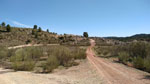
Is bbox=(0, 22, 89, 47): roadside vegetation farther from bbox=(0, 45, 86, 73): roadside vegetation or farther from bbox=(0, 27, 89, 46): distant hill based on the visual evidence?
bbox=(0, 45, 86, 73): roadside vegetation

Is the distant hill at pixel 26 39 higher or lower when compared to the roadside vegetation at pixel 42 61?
higher

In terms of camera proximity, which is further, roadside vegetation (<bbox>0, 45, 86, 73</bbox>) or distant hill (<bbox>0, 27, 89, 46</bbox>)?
distant hill (<bbox>0, 27, 89, 46</bbox>)

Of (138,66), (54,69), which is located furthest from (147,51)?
(54,69)

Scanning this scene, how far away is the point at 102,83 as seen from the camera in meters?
9.12

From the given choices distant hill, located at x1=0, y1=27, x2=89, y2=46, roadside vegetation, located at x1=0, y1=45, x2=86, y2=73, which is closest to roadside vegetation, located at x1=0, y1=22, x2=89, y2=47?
distant hill, located at x1=0, y1=27, x2=89, y2=46

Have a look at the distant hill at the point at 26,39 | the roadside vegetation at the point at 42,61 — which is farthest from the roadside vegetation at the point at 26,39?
the roadside vegetation at the point at 42,61

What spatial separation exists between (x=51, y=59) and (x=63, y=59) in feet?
9.64

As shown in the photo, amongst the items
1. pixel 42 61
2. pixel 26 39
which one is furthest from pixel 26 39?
pixel 42 61

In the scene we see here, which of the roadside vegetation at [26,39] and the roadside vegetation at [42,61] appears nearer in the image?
the roadside vegetation at [42,61]

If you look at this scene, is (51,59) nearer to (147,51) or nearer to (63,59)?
(63,59)

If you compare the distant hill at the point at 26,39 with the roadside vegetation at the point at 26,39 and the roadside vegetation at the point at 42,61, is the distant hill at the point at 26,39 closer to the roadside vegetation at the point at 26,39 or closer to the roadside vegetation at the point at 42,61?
the roadside vegetation at the point at 26,39

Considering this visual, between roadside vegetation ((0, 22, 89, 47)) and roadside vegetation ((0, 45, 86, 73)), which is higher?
roadside vegetation ((0, 22, 89, 47))

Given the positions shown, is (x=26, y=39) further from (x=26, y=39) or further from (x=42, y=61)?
(x=42, y=61)

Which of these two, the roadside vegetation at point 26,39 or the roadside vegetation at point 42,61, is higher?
the roadside vegetation at point 26,39
